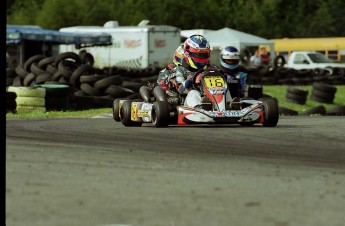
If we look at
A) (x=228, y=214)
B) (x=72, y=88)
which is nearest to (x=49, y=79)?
(x=72, y=88)

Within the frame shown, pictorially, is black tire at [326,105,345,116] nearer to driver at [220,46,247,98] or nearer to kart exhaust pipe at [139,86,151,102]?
driver at [220,46,247,98]

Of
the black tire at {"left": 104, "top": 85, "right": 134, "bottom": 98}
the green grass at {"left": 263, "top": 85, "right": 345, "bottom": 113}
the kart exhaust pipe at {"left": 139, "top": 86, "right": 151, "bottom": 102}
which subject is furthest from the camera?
the green grass at {"left": 263, "top": 85, "right": 345, "bottom": 113}

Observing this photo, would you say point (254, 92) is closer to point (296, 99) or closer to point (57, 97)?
point (57, 97)

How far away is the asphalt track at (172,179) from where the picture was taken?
567 centimetres

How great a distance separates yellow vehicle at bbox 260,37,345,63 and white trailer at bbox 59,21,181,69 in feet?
27.9

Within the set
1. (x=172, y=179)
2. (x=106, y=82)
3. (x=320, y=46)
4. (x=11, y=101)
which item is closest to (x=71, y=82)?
(x=106, y=82)

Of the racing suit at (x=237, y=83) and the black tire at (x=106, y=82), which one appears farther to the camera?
the black tire at (x=106, y=82)

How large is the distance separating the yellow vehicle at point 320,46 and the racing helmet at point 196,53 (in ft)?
107

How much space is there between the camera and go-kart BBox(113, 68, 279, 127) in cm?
1262

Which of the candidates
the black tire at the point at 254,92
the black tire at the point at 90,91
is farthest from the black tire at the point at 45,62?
the black tire at the point at 254,92

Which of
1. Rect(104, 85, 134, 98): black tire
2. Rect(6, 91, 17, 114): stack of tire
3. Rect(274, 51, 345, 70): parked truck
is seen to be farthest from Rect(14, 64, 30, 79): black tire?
Rect(274, 51, 345, 70): parked truck

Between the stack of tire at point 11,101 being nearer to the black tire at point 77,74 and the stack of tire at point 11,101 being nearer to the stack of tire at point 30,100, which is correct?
the stack of tire at point 30,100

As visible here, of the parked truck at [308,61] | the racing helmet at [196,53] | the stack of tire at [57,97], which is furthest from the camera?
the parked truck at [308,61]

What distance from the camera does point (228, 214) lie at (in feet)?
19.0
